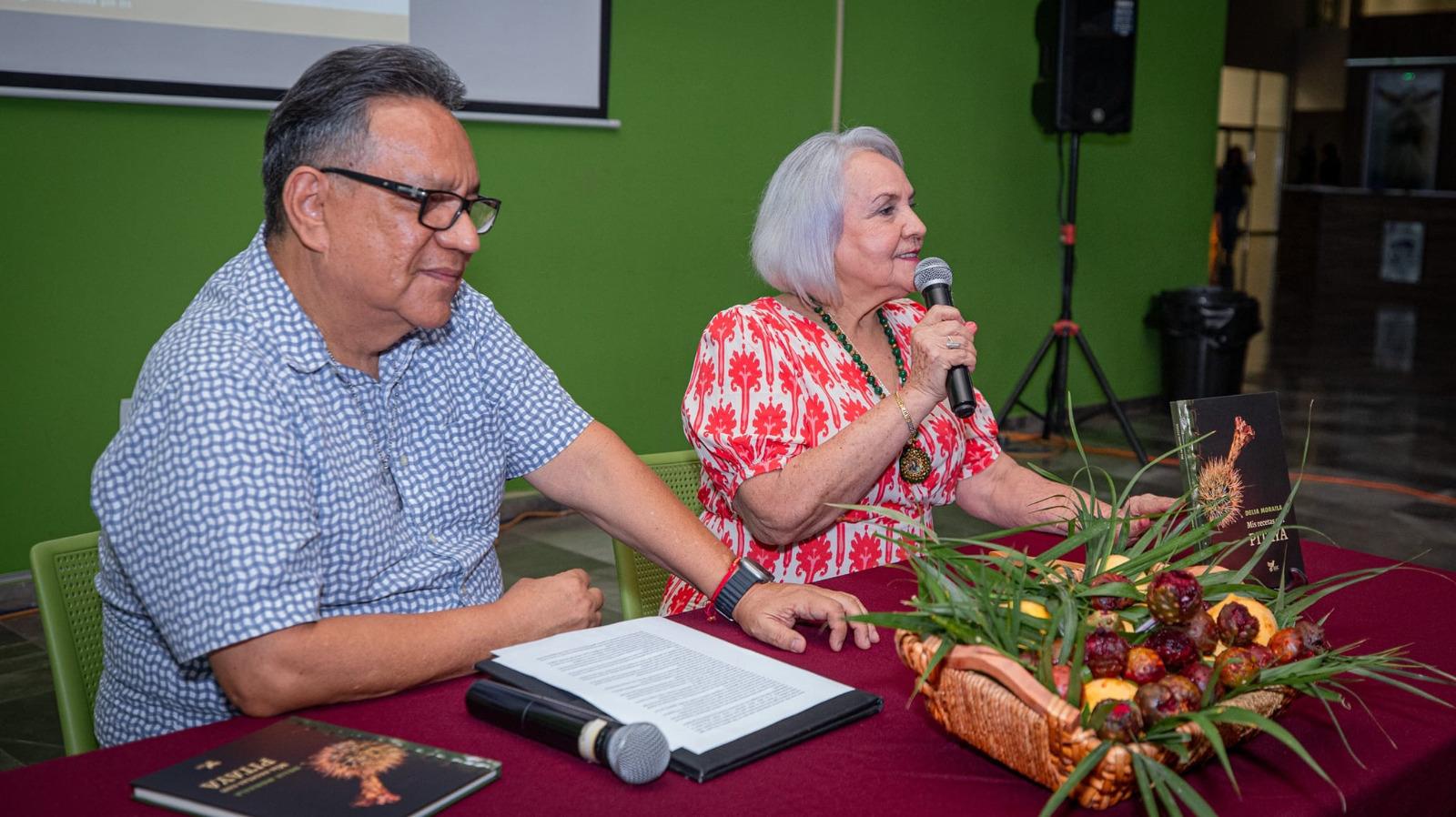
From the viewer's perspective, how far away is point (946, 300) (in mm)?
2076

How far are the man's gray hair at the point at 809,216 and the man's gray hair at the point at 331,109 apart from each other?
0.88 metres

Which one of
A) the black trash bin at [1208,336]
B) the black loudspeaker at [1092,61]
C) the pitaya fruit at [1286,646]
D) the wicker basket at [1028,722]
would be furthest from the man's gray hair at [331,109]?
the black trash bin at [1208,336]

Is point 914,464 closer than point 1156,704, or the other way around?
point 1156,704

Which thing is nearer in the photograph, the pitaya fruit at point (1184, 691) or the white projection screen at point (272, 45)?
the pitaya fruit at point (1184, 691)

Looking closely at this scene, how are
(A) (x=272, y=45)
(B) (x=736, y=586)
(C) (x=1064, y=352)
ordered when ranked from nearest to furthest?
(B) (x=736, y=586) < (A) (x=272, y=45) < (C) (x=1064, y=352)

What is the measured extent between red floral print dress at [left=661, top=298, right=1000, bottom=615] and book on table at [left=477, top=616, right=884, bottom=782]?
606mm

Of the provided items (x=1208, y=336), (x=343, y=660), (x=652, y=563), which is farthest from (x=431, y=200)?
(x=1208, y=336)

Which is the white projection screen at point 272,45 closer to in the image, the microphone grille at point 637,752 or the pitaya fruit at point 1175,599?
the microphone grille at point 637,752

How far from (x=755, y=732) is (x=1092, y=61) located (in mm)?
5437

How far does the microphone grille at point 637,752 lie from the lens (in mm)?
1084

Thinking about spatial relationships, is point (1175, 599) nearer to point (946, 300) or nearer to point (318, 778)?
point (318, 778)

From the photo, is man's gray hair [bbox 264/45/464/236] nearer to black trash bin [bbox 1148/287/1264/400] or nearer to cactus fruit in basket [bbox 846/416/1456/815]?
cactus fruit in basket [bbox 846/416/1456/815]

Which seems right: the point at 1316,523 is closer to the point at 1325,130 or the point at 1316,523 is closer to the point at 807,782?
the point at 807,782

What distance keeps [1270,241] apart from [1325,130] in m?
1.50
